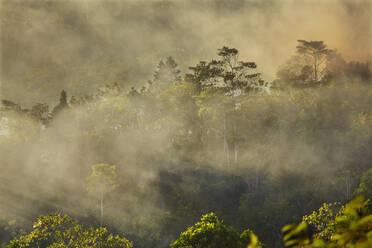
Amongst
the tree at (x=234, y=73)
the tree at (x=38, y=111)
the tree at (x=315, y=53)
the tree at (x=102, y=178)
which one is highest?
the tree at (x=315, y=53)

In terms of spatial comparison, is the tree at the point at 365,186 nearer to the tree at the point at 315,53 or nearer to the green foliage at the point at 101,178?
the tree at the point at 315,53

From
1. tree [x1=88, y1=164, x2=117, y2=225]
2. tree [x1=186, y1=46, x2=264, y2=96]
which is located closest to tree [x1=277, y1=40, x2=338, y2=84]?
tree [x1=186, y1=46, x2=264, y2=96]

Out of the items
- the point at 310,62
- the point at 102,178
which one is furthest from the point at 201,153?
the point at 310,62

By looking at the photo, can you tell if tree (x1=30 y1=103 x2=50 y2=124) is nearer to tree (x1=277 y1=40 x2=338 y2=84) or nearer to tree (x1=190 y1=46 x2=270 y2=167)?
tree (x1=190 y1=46 x2=270 y2=167)

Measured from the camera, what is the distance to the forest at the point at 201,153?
28875mm

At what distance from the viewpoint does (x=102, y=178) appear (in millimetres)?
33344

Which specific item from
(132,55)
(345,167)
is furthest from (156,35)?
(345,167)

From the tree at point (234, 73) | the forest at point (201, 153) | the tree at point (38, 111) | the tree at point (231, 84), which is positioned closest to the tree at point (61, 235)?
the forest at point (201, 153)

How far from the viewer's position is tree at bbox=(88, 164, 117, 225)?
33.1m

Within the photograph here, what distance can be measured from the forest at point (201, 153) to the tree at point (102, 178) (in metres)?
0.14

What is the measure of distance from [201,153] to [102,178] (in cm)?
1446

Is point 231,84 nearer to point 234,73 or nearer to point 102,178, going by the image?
point 234,73

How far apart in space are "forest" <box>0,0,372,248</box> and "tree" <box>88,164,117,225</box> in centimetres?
14

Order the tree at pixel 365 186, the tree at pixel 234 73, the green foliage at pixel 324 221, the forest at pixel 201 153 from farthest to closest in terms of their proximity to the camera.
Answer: the tree at pixel 234 73, the forest at pixel 201 153, the tree at pixel 365 186, the green foliage at pixel 324 221
